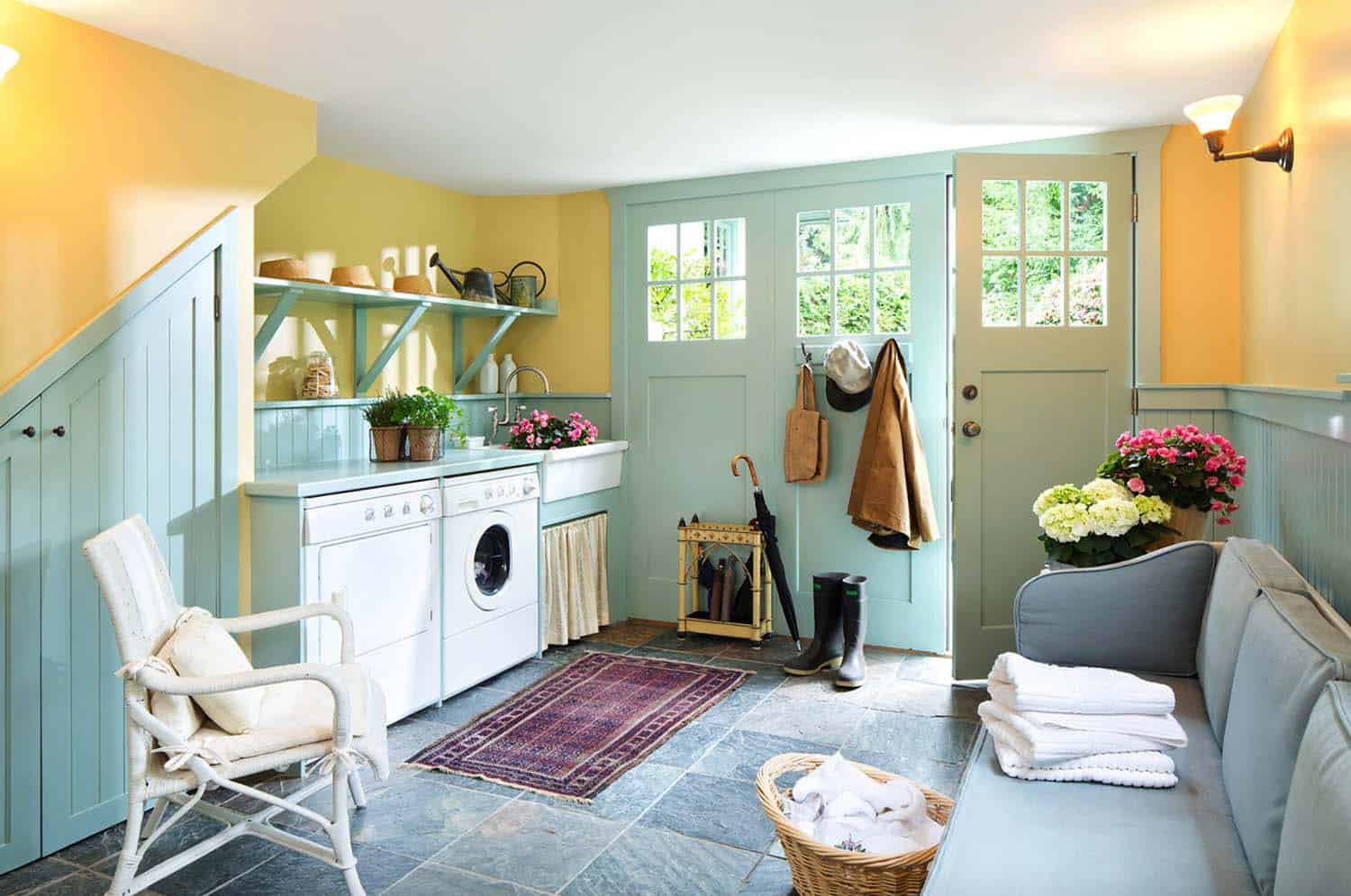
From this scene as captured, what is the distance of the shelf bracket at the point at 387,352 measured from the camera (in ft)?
13.7

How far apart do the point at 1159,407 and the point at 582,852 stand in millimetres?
2860

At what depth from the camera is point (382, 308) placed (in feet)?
14.6

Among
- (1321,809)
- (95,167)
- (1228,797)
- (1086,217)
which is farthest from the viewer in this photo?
(1086,217)

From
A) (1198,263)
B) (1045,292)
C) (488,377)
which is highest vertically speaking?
(1198,263)

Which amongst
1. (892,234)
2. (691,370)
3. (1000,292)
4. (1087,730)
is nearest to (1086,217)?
(1000,292)

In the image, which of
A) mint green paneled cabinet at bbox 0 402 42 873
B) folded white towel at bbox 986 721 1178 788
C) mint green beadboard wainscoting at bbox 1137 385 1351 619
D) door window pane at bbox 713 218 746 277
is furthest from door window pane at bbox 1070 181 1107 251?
mint green paneled cabinet at bbox 0 402 42 873

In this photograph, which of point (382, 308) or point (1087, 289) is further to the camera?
point (382, 308)

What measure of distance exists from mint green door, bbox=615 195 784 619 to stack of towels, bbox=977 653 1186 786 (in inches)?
106

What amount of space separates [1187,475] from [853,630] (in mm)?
1565

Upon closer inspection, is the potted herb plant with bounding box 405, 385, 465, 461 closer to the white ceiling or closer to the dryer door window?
the dryer door window

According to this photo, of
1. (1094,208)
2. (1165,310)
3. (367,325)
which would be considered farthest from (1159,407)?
(367,325)

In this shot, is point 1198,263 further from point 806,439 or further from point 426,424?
point 426,424

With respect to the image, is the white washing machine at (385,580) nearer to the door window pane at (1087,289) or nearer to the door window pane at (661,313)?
the door window pane at (661,313)

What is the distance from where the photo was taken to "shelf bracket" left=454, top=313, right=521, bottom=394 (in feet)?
15.9
